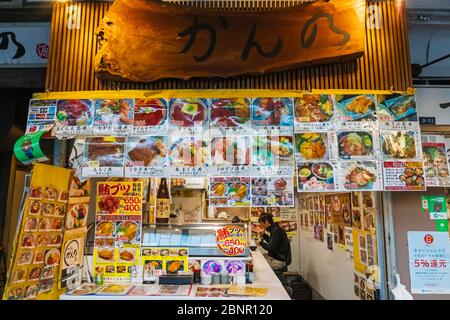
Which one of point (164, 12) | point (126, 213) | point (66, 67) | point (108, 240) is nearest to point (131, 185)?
point (126, 213)

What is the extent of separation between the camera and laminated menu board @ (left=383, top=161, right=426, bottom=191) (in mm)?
2859

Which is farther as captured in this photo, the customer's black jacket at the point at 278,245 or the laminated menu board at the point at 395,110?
the customer's black jacket at the point at 278,245

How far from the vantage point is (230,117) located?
3.01 meters

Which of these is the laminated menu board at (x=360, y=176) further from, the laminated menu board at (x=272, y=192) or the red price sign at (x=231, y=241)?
the red price sign at (x=231, y=241)

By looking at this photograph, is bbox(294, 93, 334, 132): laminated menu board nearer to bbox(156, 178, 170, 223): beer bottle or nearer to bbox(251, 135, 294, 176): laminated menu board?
bbox(251, 135, 294, 176): laminated menu board

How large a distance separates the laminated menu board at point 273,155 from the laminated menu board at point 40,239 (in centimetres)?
172

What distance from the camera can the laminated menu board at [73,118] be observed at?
3.01 m

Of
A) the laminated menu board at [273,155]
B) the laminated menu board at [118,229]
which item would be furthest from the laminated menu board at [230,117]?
the laminated menu board at [118,229]

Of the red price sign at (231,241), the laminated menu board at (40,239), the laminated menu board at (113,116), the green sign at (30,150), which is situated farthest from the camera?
the red price sign at (231,241)

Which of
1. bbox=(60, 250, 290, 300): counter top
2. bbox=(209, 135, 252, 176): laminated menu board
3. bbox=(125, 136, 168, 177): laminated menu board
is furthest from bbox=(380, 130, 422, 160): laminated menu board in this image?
bbox=(125, 136, 168, 177): laminated menu board

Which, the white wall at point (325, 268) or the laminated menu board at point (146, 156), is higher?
the laminated menu board at point (146, 156)

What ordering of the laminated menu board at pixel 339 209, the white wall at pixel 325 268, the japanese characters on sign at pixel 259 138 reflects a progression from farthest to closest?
the white wall at pixel 325 268 < the laminated menu board at pixel 339 209 < the japanese characters on sign at pixel 259 138

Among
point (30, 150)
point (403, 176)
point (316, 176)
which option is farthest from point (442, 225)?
point (30, 150)

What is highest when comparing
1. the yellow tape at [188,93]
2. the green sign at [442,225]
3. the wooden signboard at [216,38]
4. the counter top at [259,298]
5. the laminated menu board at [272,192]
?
the wooden signboard at [216,38]
